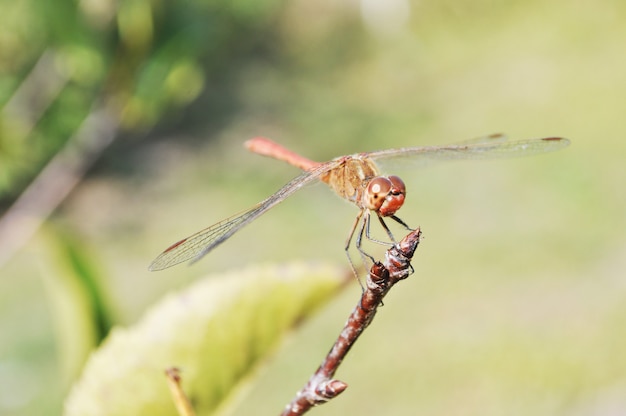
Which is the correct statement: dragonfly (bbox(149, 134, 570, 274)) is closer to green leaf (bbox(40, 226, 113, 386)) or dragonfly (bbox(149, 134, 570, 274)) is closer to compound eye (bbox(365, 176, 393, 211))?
compound eye (bbox(365, 176, 393, 211))

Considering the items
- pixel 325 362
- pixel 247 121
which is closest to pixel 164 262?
pixel 325 362

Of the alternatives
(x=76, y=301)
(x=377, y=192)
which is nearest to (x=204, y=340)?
(x=76, y=301)

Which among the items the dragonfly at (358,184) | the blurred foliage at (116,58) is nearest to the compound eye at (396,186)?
the dragonfly at (358,184)

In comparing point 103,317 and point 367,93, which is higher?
point 367,93

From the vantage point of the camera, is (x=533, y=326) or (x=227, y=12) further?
(x=227, y=12)

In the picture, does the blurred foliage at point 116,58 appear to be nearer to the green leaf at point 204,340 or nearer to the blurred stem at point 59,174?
the blurred stem at point 59,174

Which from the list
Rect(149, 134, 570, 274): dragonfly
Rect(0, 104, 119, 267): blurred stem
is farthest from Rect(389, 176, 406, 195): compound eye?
Rect(0, 104, 119, 267): blurred stem

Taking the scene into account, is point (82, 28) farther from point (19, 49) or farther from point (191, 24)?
point (19, 49)
